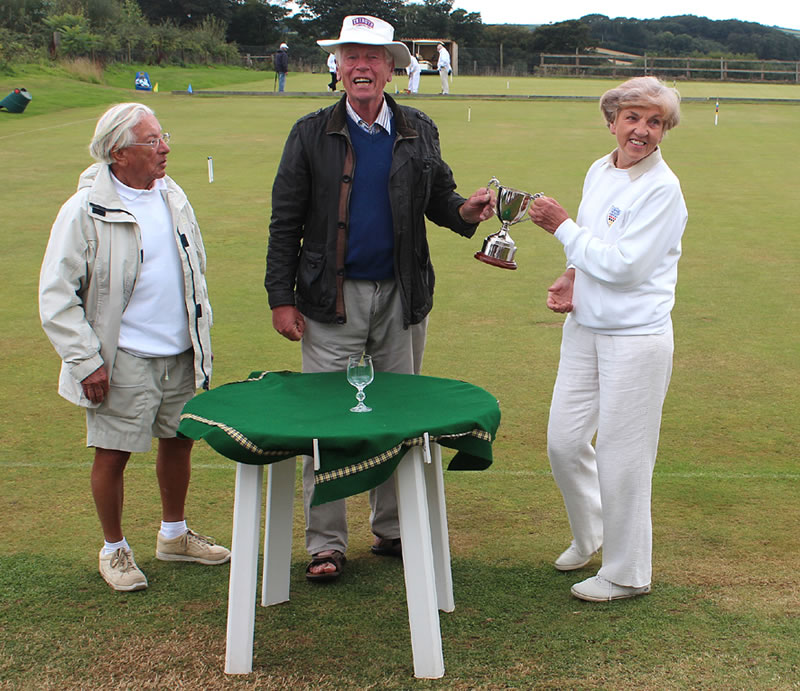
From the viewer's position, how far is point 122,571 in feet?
14.2

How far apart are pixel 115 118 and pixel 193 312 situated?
2.81 ft

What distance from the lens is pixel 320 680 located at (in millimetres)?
3600

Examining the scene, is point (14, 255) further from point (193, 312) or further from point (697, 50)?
point (697, 50)

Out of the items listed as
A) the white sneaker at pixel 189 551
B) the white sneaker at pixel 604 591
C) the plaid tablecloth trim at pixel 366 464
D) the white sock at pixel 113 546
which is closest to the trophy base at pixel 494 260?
the plaid tablecloth trim at pixel 366 464

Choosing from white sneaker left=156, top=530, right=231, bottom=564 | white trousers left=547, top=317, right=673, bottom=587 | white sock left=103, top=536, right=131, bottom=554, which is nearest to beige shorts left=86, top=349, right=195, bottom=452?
white sock left=103, top=536, right=131, bottom=554

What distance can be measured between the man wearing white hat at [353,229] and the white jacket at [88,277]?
2.42 ft

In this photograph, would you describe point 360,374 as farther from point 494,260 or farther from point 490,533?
point 490,533

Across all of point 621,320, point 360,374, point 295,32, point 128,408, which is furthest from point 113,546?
point 295,32

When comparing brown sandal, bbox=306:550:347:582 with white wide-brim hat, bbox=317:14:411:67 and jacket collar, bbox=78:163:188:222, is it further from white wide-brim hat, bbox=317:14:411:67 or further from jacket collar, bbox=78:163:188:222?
white wide-brim hat, bbox=317:14:411:67

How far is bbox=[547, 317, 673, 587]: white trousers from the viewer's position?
407cm

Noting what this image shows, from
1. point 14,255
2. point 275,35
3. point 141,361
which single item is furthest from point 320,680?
point 275,35

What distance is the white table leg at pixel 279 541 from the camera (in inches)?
166

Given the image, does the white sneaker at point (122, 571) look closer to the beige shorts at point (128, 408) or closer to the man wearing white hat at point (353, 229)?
the beige shorts at point (128, 408)

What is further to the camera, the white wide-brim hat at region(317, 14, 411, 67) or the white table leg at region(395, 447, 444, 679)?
the white wide-brim hat at region(317, 14, 411, 67)
